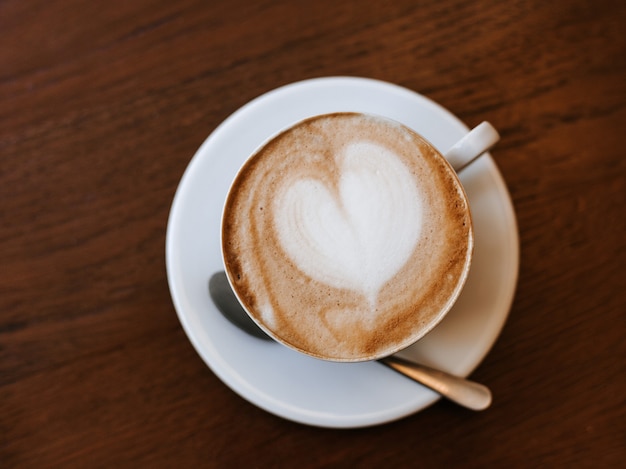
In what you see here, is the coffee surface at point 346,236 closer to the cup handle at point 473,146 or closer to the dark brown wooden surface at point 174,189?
the cup handle at point 473,146

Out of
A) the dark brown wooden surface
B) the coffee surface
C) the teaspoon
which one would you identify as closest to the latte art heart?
the coffee surface

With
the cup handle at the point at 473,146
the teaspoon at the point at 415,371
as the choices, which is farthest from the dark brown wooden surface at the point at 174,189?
the cup handle at the point at 473,146

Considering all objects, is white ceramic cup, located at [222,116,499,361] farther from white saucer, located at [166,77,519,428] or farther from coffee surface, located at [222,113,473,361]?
white saucer, located at [166,77,519,428]

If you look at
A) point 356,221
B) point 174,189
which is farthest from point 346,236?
point 174,189

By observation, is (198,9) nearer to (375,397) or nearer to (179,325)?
(179,325)

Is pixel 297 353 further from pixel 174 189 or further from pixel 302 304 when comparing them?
pixel 174 189

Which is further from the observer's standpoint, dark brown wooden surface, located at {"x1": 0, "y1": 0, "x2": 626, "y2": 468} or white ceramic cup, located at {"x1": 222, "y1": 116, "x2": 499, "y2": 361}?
dark brown wooden surface, located at {"x1": 0, "y1": 0, "x2": 626, "y2": 468}
